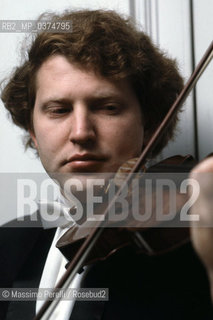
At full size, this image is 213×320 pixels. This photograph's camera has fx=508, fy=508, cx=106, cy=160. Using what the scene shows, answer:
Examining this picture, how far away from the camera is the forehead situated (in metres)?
0.86

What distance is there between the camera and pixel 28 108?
104 cm

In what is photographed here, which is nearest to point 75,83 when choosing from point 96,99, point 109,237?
point 96,99

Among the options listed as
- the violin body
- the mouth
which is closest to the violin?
the violin body

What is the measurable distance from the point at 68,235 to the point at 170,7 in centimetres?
58

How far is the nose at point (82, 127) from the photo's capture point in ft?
2.72

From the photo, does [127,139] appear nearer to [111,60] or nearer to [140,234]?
[111,60]

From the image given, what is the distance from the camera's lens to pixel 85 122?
842 millimetres

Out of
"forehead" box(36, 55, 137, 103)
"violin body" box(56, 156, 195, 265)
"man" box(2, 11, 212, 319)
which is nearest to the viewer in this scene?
"violin body" box(56, 156, 195, 265)

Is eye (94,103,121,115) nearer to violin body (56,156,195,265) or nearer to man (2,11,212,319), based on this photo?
man (2,11,212,319)

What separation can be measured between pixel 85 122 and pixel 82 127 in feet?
0.04

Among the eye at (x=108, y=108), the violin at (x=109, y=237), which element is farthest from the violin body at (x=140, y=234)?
the eye at (x=108, y=108)

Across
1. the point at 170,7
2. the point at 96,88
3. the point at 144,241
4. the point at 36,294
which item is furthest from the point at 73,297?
the point at 170,7

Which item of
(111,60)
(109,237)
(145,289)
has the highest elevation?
(111,60)

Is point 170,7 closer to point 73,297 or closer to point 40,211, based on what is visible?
point 40,211
